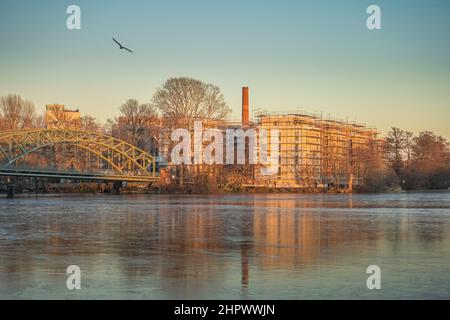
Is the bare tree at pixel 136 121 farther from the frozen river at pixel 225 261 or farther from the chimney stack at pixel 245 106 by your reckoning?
the frozen river at pixel 225 261

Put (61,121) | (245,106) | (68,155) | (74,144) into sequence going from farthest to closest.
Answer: (245,106)
(61,121)
(68,155)
(74,144)

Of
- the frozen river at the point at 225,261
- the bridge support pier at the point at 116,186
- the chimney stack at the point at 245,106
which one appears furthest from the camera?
the chimney stack at the point at 245,106

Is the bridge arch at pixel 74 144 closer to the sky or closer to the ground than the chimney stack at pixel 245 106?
closer to the ground

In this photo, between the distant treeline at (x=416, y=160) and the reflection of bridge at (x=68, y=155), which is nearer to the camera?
the reflection of bridge at (x=68, y=155)

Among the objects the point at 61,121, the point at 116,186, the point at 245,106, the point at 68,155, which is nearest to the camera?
the point at 116,186

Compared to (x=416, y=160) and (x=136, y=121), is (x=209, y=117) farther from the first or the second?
(x=416, y=160)

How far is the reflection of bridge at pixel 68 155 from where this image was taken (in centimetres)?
6800

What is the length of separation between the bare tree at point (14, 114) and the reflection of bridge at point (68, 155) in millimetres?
2417

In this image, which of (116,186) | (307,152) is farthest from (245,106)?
(116,186)

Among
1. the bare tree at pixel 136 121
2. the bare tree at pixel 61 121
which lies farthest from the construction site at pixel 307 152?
the bare tree at pixel 61 121

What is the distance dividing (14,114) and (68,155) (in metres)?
9.70

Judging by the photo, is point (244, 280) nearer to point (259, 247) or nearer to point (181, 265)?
point (181, 265)

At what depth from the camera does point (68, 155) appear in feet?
→ 282
